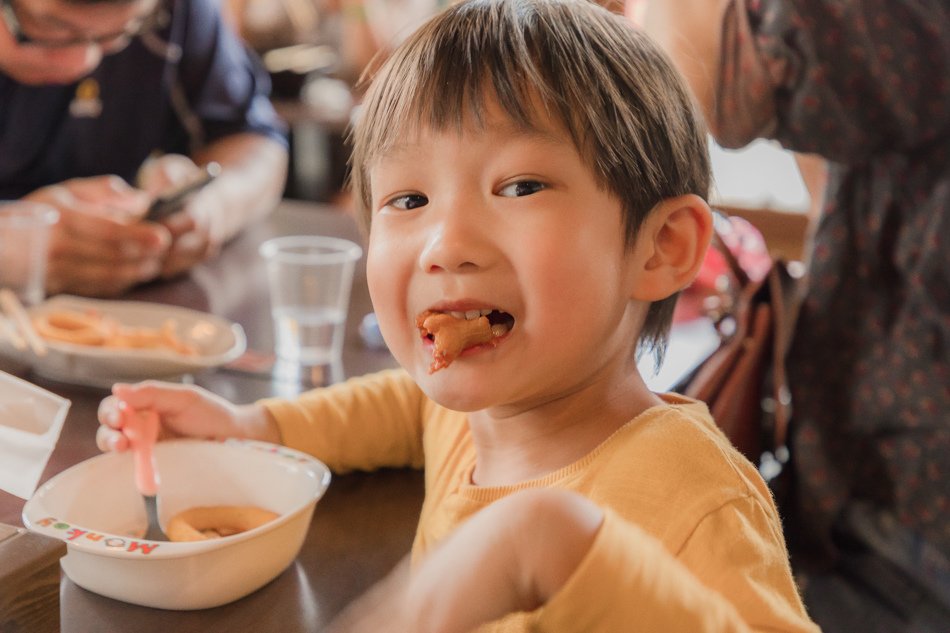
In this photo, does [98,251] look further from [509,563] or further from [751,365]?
[509,563]

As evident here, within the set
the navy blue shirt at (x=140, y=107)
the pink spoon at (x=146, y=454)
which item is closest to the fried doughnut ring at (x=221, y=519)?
the pink spoon at (x=146, y=454)

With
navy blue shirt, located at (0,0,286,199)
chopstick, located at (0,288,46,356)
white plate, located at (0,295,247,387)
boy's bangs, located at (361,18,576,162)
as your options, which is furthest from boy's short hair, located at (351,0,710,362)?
navy blue shirt, located at (0,0,286,199)

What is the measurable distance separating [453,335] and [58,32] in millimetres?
1267

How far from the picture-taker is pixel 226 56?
2.26m

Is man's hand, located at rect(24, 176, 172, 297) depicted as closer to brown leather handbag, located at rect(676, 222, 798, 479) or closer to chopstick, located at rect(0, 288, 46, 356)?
chopstick, located at rect(0, 288, 46, 356)

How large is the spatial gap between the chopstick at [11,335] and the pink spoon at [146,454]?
35 centimetres

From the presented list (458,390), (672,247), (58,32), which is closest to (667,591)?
(458,390)

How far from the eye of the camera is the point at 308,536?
891mm

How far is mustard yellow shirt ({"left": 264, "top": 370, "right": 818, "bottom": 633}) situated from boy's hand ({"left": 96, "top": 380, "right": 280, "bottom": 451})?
0.06m

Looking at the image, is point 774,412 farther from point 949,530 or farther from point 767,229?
point 767,229

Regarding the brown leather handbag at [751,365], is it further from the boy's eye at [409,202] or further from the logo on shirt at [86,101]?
the logo on shirt at [86,101]

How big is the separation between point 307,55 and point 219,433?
387cm

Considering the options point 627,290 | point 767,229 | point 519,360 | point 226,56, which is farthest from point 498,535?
point 767,229

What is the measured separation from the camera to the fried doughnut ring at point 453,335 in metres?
0.76
